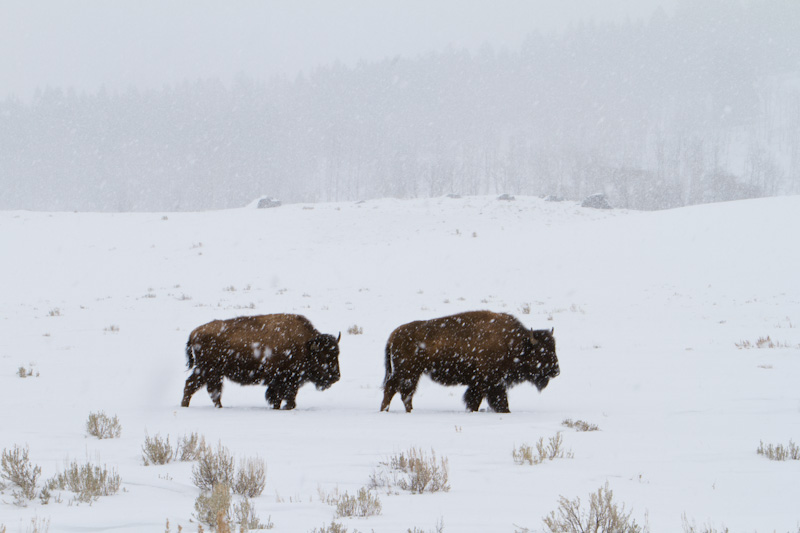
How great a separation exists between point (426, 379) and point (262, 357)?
102 inches

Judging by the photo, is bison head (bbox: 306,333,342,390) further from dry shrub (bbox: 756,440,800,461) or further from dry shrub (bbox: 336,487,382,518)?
dry shrub (bbox: 756,440,800,461)

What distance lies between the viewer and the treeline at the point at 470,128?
99.4m

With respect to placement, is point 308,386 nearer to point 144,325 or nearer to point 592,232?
point 144,325

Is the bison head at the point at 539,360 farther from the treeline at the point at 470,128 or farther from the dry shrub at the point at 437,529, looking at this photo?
the treeline at the point at 470,128

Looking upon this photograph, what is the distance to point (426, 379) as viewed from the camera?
32.2 ft

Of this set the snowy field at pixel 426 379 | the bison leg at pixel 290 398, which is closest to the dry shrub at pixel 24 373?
the snowy field at pixel 426 379

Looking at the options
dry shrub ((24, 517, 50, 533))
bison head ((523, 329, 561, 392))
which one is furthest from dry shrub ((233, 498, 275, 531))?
bison head ((523, 329, 561, 392))

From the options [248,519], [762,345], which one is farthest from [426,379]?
[762,345]

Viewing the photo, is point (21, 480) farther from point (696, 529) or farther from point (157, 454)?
point (696, 529)

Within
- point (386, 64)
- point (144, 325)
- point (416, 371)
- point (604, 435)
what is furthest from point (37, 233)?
point (386, 64)

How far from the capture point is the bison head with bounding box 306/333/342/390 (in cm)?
885

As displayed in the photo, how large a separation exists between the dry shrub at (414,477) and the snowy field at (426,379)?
11cm

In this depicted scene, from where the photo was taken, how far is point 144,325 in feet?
57.3

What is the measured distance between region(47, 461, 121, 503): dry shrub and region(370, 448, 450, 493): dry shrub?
1.66m
